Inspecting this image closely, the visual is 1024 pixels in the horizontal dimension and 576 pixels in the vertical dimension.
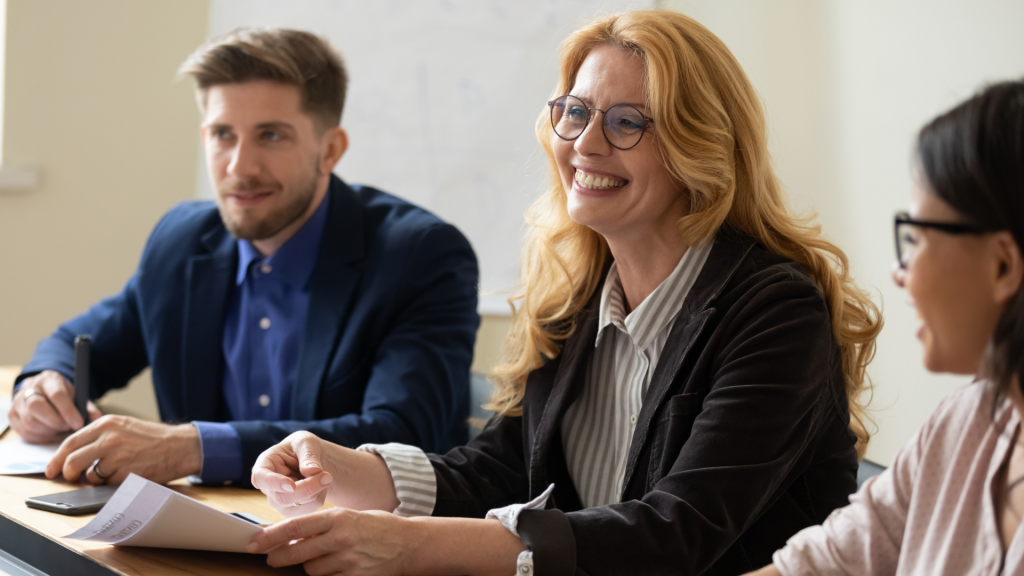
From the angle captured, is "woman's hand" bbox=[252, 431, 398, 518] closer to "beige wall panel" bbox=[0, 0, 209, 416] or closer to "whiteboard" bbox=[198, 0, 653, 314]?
"whiteboard" bbox=[198, 0, 653, 314]

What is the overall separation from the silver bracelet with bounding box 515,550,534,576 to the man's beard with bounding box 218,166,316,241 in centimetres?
123

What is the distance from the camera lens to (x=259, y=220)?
2064mm

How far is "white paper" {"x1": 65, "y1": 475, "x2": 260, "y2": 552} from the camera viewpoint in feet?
3.39

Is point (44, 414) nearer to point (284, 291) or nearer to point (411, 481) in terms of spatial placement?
point (284, 291)

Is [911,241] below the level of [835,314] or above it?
above

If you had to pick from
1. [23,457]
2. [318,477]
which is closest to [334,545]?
[318,477]

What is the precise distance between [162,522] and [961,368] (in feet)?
2.87

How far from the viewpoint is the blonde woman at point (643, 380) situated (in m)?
1.10

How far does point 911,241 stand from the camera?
824 mm

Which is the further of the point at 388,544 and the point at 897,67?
the point at 897,67

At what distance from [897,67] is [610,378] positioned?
4.92ft

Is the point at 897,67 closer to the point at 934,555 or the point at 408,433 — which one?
the point at 408,433

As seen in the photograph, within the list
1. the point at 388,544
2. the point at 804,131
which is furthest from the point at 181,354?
the point at 804,131

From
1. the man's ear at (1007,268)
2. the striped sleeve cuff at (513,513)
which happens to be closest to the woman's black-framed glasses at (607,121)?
the striped sleeve cuff at (513,513)
